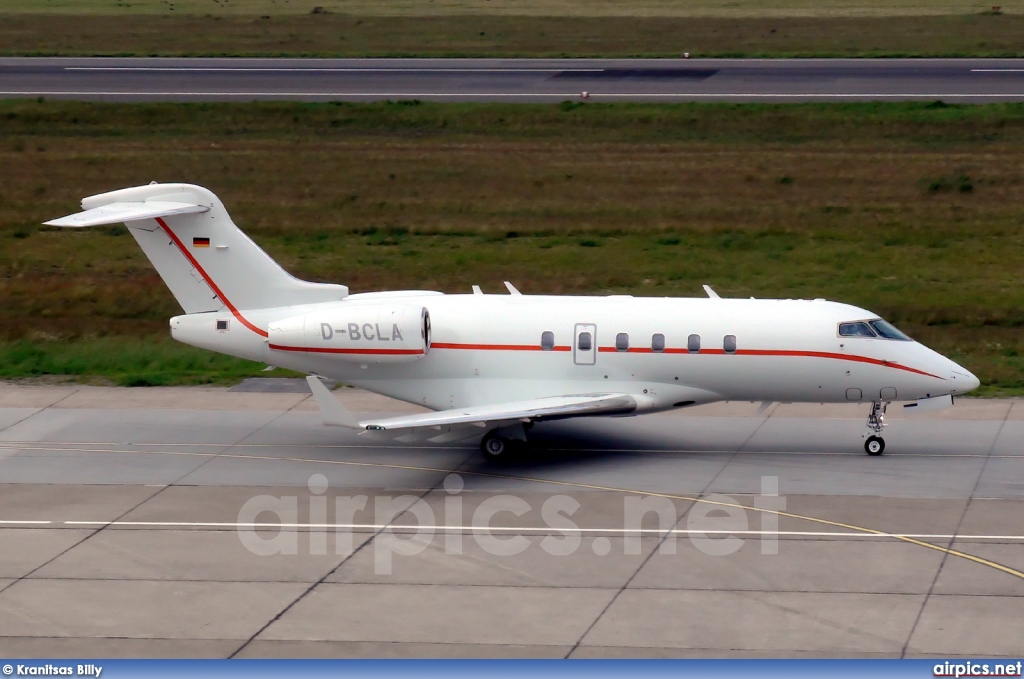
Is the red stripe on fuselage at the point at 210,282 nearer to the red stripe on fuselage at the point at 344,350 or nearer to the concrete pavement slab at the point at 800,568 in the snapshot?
the red stripe on fuselage at the point at 344,350

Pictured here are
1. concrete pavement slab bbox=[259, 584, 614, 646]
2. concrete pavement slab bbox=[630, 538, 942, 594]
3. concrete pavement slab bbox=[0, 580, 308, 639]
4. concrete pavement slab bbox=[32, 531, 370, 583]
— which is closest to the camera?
concrete pavement slab bbox=[259, 584, 614, 646]

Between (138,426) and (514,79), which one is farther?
(514,79)

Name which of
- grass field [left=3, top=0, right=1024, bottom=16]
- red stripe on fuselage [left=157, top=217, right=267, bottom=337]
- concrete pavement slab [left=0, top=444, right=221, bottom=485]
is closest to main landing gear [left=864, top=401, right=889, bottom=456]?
red stripe on fuselage [left=157, top=217, right=267, bottom=337]

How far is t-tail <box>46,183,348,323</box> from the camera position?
2506 centimetres

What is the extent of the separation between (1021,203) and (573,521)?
2908cm

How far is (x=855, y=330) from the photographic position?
79.8ft

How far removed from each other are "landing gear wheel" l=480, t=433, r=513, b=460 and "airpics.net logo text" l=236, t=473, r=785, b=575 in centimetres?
158

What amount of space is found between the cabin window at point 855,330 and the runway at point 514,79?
1390 inches

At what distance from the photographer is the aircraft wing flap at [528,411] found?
22.8 metres

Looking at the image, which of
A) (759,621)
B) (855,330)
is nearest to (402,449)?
(855,330)

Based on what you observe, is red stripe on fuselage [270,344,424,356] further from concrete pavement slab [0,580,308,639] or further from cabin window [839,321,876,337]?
cabin window [839,321,876,337]

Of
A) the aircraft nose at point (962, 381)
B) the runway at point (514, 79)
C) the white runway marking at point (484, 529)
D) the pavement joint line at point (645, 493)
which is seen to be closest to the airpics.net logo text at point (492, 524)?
the white runway marking at point (484, 529)

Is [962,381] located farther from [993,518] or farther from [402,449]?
[402,449]

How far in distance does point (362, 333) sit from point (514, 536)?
563 centimetres
